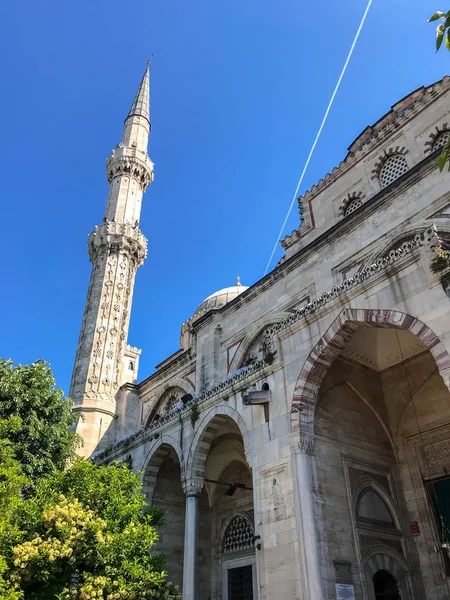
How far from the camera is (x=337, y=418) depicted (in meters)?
10.4

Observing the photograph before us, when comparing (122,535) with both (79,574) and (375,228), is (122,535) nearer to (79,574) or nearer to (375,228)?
(79,574)

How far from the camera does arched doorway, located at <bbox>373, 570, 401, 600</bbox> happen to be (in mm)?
9102

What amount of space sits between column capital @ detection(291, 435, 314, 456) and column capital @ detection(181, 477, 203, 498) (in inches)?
149

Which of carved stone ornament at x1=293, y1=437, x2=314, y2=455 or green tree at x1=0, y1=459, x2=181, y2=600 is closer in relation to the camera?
green tree at x1=0, y1=459, x2=181, y2=600

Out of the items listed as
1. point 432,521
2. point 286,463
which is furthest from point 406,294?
point 432,521

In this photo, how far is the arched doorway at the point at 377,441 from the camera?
29.6 feet

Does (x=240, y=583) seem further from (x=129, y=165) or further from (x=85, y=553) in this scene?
(x=129, y=165)

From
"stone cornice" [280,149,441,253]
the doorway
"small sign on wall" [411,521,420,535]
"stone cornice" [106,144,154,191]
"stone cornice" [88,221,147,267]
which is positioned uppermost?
"stone cornice" [106,144,154,191]

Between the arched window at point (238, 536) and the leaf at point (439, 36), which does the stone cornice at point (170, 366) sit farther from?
the leaf at point (439, 36)

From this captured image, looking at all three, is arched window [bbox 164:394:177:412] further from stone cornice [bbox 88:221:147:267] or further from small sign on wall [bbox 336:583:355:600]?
small sign on wall [bbox 336:583:355:600]

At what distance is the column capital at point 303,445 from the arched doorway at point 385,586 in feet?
8.32

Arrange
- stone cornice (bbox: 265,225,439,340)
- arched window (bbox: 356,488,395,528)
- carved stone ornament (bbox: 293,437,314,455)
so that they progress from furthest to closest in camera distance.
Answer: arched window (bbox: 356,488,395,528), carved stone ornament (bbox: 293,437,314,455), stone cornice (bbox: 265,225,439,340)

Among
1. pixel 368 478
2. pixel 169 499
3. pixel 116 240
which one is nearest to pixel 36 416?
pixel 169 499

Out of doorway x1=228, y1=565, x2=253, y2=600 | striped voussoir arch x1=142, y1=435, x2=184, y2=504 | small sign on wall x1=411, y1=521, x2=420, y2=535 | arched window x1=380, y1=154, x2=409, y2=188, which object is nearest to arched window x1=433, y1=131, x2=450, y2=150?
arched window x1=380, y1=154, x2=409, y2=188
